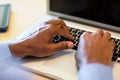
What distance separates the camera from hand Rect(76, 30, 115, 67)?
752 mm

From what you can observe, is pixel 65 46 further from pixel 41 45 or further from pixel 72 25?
pixel 72 25

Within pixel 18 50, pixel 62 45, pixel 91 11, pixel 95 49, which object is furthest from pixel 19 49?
pixel 91 11

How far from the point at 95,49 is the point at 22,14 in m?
0.45

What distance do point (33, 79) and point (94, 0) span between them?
1.36ft

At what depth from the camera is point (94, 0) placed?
959 millimetres

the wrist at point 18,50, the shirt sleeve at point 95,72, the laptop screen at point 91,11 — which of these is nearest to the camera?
the shirt sleeve at point 95,72

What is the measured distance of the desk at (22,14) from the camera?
0.98 m

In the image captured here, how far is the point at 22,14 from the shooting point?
110 cm

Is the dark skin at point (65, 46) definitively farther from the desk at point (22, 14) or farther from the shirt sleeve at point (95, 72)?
the desk at point (22, 14)

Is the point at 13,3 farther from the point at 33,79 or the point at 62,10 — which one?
the point at 33,79

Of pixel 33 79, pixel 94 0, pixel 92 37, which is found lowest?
pixel 33 79

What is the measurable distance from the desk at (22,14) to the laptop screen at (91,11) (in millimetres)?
78

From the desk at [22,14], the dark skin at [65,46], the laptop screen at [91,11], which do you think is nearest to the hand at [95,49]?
the dark skin at [65,46]

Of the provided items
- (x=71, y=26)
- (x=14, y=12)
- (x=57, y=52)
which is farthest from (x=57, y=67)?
(x=14, y=12)
